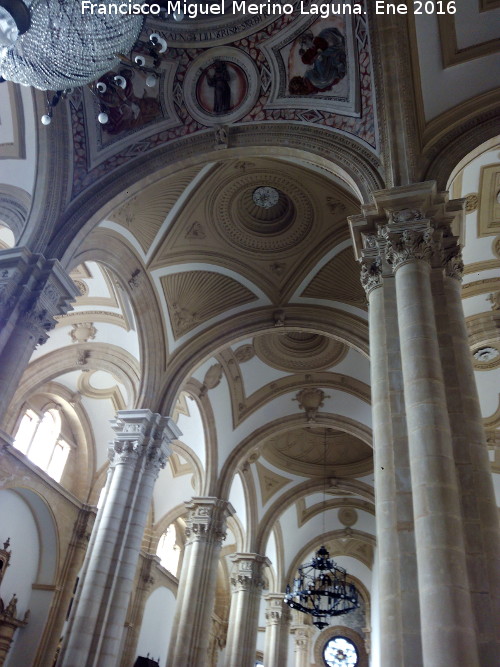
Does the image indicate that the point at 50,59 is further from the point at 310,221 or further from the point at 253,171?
the point at 310,221

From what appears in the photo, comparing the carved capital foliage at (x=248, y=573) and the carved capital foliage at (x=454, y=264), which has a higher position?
the carved capital foliage at (x=454, y=264)

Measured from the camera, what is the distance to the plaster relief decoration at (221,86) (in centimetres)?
948

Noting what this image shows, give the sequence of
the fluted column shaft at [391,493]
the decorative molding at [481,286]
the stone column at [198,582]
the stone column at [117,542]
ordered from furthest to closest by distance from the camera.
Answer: the stone column at [198,582] → the decorative molding at [481,286] → the stone column at [117,542] → the fluted column shaft at [391,493]

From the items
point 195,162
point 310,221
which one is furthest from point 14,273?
point 310,221

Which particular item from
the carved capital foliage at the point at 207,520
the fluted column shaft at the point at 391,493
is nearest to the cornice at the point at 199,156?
the fluted column shaft at the point at 391,493

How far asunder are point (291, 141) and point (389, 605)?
23.2 ft

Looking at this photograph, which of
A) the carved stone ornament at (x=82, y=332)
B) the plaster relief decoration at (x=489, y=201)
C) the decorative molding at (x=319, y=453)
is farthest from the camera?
the decorative molding at (x=319, y=453)

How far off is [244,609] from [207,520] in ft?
15.8

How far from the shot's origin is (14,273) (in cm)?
838

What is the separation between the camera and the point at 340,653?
26469mm

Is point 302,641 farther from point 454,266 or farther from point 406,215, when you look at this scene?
point 406,215

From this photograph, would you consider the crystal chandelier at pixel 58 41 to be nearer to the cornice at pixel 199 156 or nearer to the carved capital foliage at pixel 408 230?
the cornice at pixel 199 156

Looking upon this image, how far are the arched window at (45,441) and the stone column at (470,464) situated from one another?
1263cm

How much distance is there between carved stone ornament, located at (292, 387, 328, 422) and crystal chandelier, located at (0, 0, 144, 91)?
11.8m
